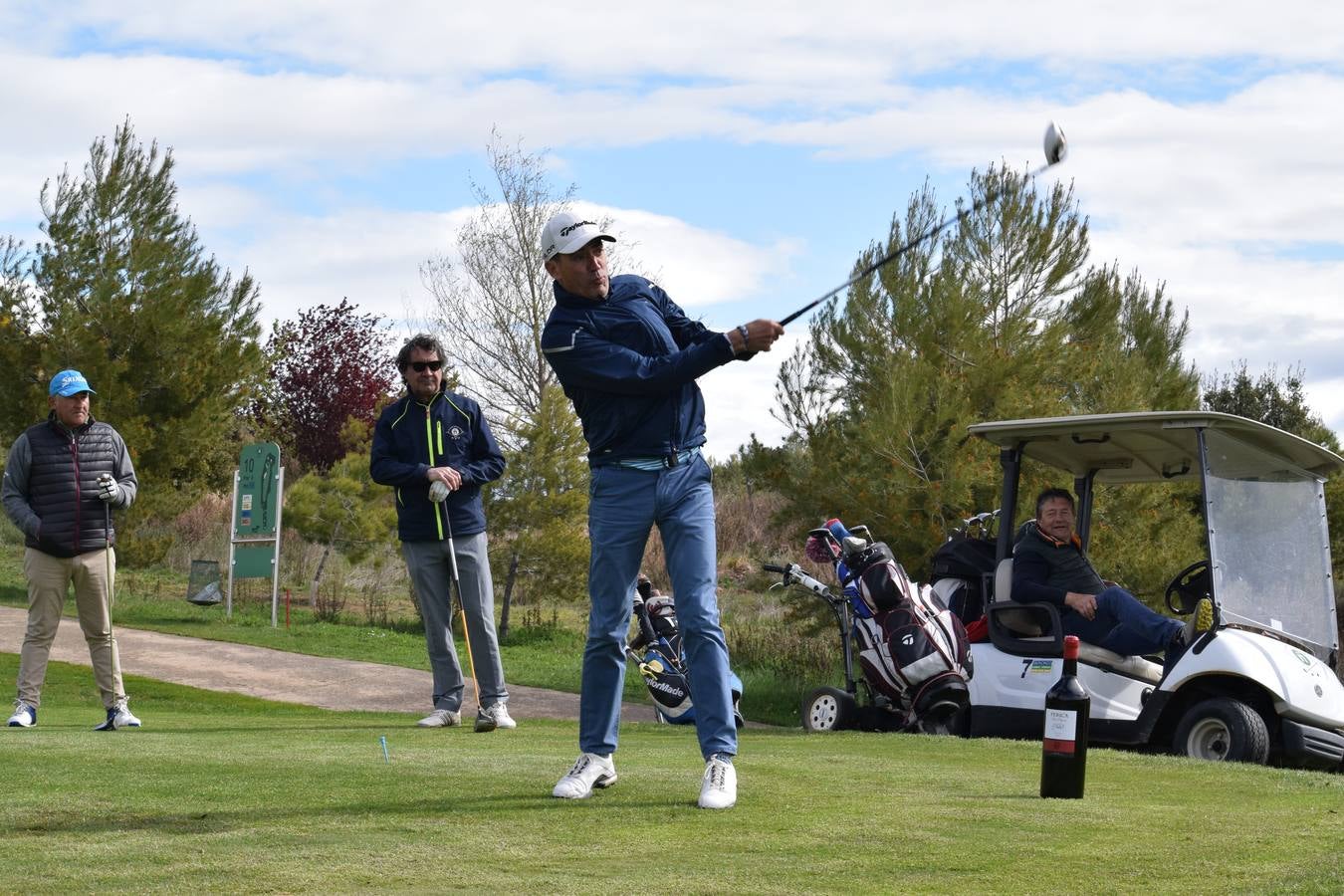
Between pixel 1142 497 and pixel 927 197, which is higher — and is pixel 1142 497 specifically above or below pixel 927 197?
below

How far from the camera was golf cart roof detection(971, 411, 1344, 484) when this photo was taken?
9.16 meters

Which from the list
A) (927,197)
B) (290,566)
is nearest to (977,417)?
(927,197)

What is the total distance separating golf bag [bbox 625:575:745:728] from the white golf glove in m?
3.33

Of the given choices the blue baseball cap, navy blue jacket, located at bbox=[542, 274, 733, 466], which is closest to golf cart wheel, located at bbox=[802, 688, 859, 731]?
the blue baseball cap

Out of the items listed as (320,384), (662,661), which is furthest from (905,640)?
(320,384)

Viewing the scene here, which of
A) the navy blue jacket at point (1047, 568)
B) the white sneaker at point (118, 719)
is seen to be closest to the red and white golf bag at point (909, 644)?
the navy blue jacket at point (1047, 568)

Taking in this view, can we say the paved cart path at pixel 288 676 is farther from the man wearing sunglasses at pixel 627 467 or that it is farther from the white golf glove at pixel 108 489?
the man wearing sunglasses at pixel 627 467

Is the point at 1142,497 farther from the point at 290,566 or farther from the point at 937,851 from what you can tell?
the point at 290,566

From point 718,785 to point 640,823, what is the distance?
1.32 feet

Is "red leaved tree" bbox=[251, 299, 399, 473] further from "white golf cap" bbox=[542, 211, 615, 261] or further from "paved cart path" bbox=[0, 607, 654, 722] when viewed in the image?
"white golf cap" bbox=[542, 211, 615, 261]

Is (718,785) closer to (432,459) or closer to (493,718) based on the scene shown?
(493,718)

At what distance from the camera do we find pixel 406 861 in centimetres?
420

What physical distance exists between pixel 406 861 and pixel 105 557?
623cm

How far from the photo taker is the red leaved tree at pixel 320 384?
33.5 metres
